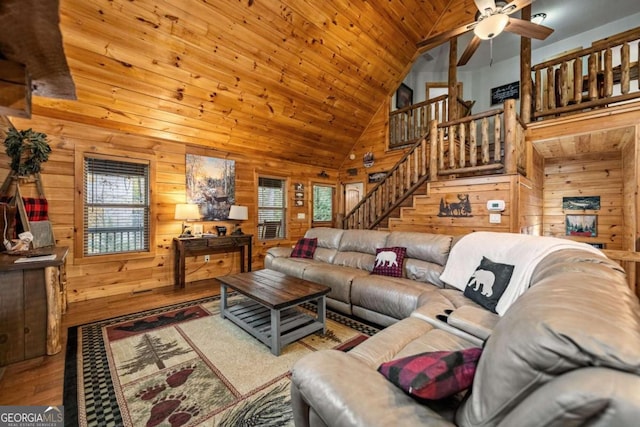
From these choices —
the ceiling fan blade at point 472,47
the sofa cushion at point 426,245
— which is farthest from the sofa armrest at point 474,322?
the ceiling fan blade at point 472,47

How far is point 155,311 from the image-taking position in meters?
3.26

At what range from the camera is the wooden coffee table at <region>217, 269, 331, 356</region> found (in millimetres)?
2324

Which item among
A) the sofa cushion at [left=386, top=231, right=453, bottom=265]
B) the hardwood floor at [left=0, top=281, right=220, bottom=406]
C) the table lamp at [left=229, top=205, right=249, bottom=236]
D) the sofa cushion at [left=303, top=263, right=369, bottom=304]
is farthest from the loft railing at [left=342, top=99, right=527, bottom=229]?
the hardwood floor at [left=0, top=281, right=220, bottom=406]

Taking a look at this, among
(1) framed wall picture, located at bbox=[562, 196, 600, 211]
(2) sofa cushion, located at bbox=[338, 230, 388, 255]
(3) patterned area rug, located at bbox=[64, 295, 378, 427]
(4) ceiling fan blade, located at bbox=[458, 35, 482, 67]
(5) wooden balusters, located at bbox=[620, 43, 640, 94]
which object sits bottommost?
(3) patterned area rug, located at bbox=[64, 295, 378, 427]

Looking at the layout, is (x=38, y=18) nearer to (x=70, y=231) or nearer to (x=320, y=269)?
(x=320, y=269)

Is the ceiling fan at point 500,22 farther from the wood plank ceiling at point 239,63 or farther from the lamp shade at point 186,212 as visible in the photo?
the lamp shade at point 186,212

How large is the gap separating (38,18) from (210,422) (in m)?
2.00

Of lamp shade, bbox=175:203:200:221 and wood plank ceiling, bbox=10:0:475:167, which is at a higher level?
wood plank ceiling, bbox=10:0:475:167

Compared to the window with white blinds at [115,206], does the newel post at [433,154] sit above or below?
above

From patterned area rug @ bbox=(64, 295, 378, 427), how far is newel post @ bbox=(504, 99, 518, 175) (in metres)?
2.78

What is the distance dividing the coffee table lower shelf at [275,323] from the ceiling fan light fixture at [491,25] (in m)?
3.54

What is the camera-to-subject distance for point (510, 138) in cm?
354

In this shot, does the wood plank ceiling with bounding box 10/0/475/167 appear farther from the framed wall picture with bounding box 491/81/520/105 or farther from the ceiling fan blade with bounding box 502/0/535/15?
the framed wall picture with bounding box 491/81/520/105

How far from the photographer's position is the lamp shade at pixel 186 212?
4.18 meters
